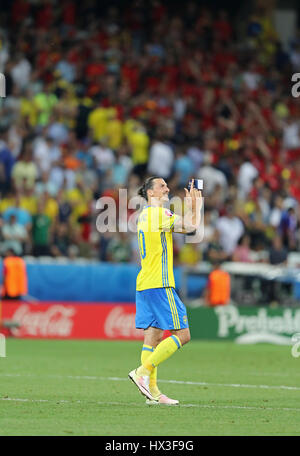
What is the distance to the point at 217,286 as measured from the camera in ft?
70.3

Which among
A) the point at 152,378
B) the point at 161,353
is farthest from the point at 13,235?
the point at 161,353

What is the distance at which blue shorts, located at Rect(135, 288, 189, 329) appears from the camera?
10.9 meters

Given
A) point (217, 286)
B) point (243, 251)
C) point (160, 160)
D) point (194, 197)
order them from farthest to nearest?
point (160, 160)
point (243, 251)
point (217, 286)
point (194, 197)

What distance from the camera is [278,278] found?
22.2m

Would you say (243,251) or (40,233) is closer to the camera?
(40,233)

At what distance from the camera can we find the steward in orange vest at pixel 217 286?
843 inches

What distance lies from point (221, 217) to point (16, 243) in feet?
15.8

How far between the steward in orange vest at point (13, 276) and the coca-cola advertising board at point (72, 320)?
21 cm

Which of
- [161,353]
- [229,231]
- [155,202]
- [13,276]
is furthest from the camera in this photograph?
[229,231]

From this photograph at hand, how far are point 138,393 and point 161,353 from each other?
4.24 feet

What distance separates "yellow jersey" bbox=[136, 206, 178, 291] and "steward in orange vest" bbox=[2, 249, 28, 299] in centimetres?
972

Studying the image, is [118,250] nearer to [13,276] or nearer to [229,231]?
[13,276]

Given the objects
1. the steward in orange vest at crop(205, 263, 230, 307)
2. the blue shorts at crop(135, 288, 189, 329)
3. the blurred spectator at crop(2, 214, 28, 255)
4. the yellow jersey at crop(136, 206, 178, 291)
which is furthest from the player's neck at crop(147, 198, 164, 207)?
the steward in orange vest at crop(205, 263, 230, 307)

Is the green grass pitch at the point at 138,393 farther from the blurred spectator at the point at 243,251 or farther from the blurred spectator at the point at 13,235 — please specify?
the blurred spectator at the point at 243,251
